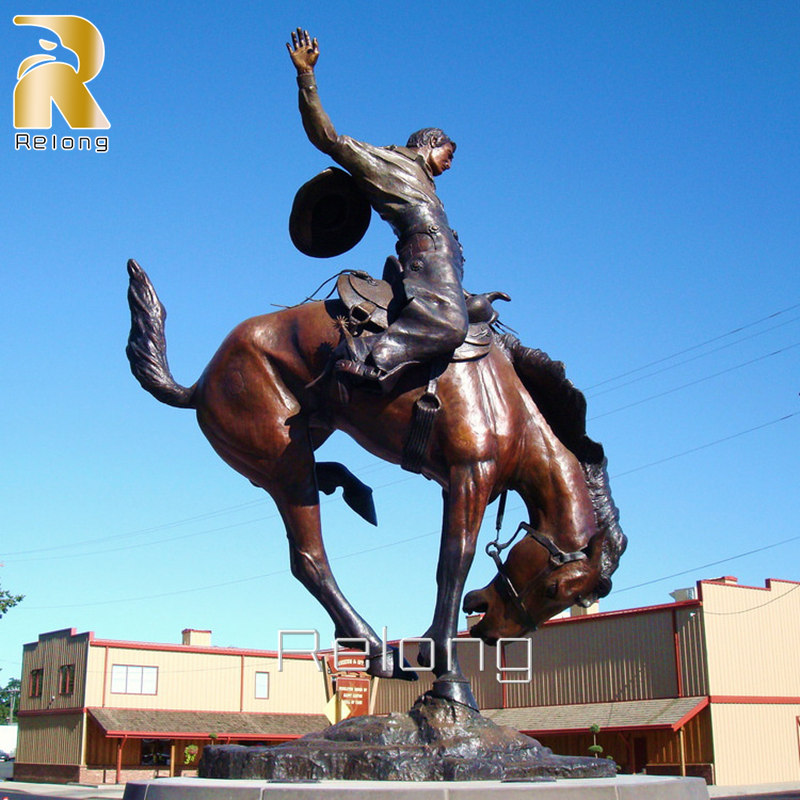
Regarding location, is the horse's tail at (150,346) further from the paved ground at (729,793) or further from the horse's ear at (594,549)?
the paved ground at (729,793)

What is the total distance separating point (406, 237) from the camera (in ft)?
16.9

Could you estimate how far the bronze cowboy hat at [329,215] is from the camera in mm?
5418

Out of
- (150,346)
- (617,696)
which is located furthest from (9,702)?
(150,346)

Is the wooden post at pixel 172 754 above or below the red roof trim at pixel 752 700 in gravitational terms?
below

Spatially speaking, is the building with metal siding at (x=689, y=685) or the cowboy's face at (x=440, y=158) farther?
the building with metal siding at (x=689, y=685)

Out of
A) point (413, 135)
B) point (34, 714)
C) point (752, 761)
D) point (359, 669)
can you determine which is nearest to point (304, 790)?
A: point (359, 669)

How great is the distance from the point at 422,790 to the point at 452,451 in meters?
1.64

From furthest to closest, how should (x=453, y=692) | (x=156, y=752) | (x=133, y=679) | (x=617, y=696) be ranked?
(x=133, y=679) → (x=156, y=752) → (x=617, y=696) → (x=453, y=692)

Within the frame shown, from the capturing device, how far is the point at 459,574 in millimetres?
4660

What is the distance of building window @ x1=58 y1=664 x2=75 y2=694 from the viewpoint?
40000 mm

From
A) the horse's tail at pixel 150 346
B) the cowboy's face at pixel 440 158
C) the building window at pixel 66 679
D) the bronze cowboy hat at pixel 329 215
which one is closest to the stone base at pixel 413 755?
the horse's tail at pixel 150 346

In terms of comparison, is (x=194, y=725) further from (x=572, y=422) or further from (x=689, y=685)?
(x=572, y=422)

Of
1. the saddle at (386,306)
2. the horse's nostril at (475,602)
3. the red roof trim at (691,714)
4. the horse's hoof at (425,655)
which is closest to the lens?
the horse's hoof at (425,655)

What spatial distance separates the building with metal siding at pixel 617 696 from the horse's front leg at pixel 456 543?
1962cm
